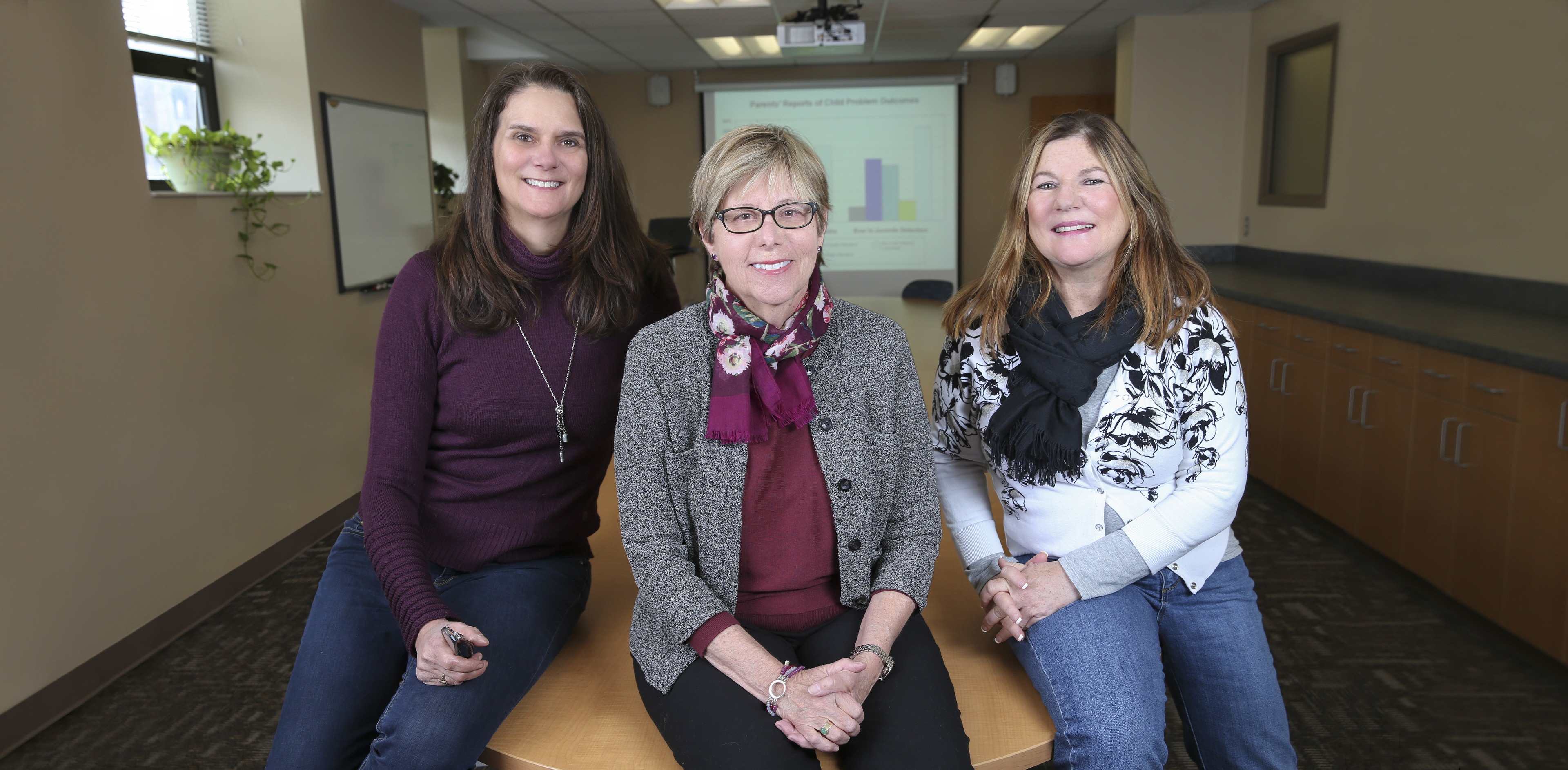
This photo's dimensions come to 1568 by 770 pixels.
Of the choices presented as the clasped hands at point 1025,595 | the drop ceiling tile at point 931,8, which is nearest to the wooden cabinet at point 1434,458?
the clasped hands at point 1025,595

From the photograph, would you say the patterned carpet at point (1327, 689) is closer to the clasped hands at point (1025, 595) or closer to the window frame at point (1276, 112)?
the clasped hands at point (1025, 595)

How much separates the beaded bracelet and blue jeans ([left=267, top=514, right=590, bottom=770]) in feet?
1.32

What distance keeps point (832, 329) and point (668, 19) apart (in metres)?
5.34

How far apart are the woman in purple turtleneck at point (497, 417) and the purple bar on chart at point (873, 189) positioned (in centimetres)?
735

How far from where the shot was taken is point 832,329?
151 cm

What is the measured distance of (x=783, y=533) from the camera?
142 cm

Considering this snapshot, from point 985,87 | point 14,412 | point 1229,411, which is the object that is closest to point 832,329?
point 1229,411

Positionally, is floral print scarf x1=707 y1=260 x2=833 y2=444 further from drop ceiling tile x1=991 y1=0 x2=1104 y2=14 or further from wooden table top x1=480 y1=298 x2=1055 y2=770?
drop ceiling tile x1=991 y1=0 x2=1104 y2=14

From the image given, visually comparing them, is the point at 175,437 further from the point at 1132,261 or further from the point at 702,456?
the point at 1132,261

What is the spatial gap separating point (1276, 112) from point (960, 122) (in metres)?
3.30

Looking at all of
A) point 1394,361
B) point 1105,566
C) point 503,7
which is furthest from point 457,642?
point 503,7

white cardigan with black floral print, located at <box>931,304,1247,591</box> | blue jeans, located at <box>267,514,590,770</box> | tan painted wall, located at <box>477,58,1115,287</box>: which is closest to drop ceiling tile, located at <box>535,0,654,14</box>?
tan painted wall, located at <box>477,58,1115,287</box>

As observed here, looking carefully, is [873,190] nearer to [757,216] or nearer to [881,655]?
[757,216]

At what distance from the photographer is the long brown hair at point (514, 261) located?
1629 mm
